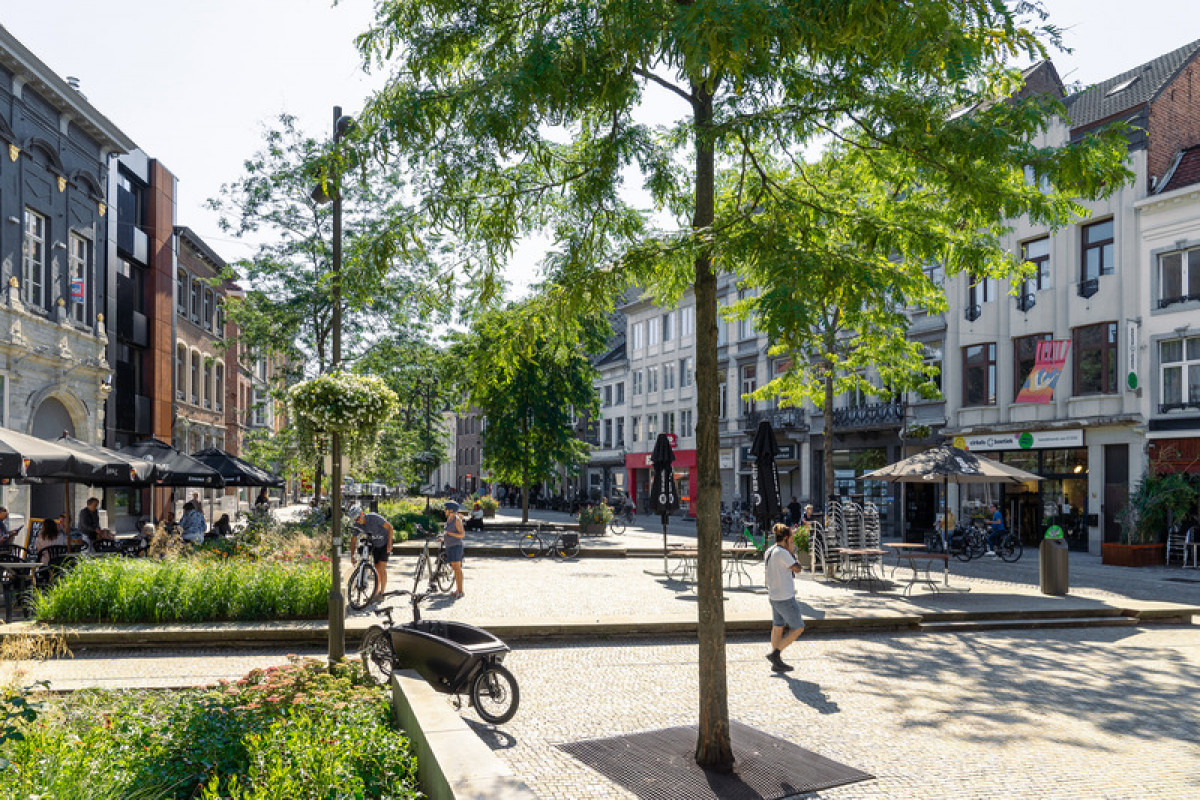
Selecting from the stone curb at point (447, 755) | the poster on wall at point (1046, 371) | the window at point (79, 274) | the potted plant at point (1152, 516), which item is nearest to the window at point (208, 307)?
the window at point (79, 274)

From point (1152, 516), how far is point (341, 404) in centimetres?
2399

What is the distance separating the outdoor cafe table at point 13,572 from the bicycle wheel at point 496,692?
7549mm

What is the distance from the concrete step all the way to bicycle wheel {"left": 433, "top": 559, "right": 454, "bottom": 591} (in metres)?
7.89

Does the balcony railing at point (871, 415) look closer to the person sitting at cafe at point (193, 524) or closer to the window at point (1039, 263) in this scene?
the window at point (1039, 263)

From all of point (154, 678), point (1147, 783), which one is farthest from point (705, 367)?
point (154, 678)

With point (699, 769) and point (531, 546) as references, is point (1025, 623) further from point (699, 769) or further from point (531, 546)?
point (531, 546)

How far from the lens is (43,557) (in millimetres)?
14719

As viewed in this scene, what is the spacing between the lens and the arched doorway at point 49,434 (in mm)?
24625

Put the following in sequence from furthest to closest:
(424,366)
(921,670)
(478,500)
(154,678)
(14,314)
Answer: (478,500) → (424,366) → (14,314) → (921,670) → (154,678)

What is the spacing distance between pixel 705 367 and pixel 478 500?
3473 cm

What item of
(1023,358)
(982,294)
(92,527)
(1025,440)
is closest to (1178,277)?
(1023,358)

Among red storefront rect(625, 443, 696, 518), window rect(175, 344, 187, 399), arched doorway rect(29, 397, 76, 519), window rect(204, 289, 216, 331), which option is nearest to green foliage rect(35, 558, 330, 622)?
arched doorway rect(29, 397, 76, 519)

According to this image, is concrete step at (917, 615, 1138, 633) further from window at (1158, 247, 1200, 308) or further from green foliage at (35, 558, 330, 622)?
window at (1158, 247, 1200, 308)

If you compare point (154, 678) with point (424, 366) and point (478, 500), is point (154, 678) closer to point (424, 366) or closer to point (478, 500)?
point (424, 366)
